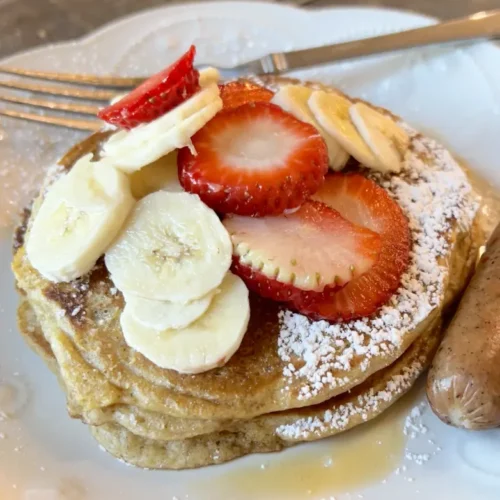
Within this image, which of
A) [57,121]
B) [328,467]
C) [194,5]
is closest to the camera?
[328,467]

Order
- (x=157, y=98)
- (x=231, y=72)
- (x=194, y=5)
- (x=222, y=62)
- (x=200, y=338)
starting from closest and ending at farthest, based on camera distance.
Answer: (x=200, y=338), (x=157, y=98), (x=231, y=72), (x=222, y=62), (x=194, y=5)

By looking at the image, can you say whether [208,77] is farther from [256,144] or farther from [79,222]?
[79,222]

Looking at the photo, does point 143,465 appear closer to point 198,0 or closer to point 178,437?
point 178,437

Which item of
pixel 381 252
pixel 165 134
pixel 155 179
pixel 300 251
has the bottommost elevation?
pixel 381 252

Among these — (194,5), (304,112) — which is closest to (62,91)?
(194,5)

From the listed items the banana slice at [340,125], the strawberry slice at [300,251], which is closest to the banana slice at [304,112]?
the banana slice at [340,125]

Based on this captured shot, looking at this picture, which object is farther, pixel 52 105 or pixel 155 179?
pixel 52 105

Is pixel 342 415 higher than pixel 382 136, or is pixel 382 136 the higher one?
pixel 382 136

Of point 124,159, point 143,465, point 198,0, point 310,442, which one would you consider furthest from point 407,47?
point 143,465
